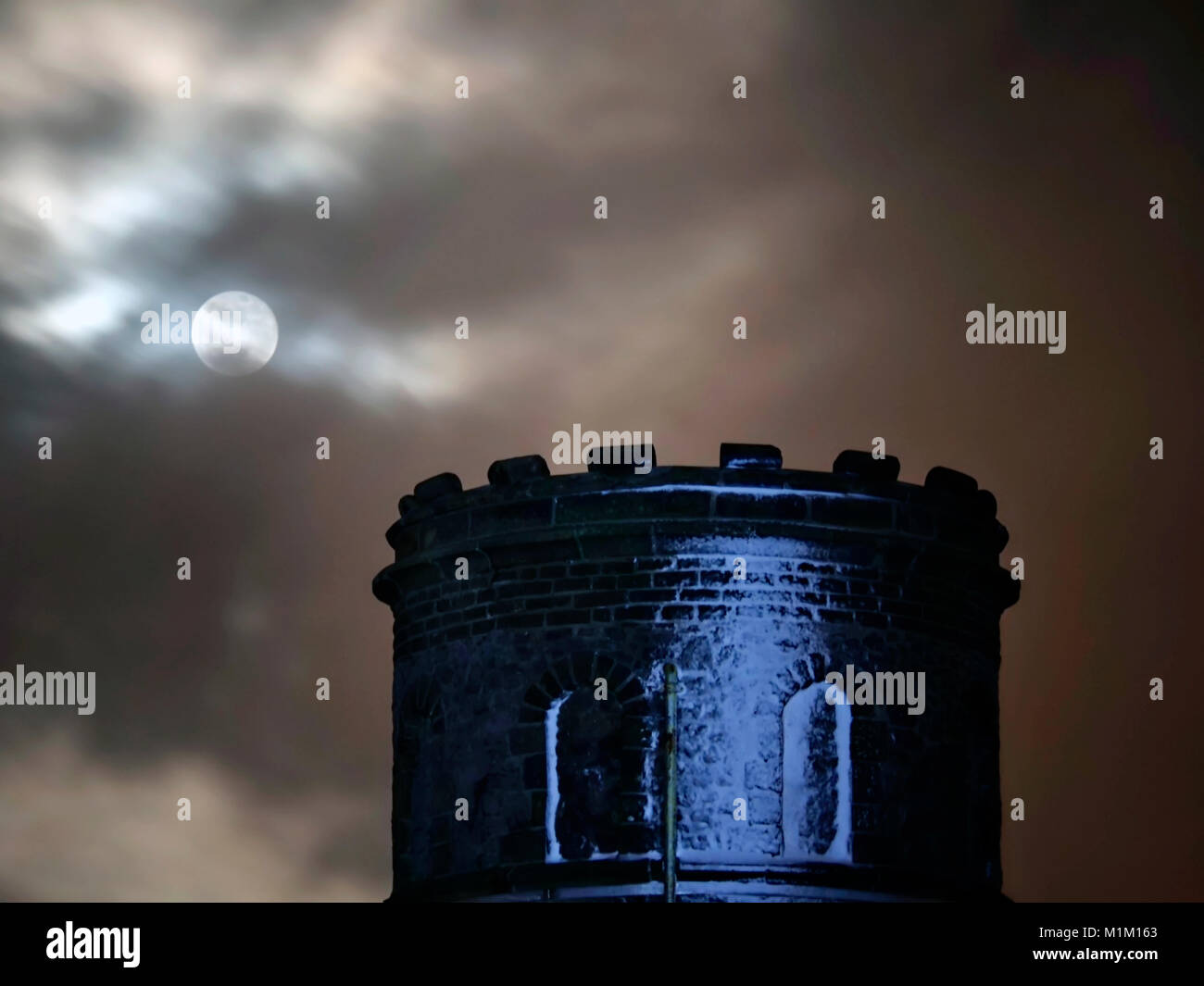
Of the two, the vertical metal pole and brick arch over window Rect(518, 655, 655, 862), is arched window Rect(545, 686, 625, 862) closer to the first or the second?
brick arch over window Rect(518, 655, 655, 862)

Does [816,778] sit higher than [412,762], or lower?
lower

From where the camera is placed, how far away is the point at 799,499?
25.8 m

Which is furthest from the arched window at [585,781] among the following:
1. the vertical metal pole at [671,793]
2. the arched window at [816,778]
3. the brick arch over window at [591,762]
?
the arched window at [816,778]

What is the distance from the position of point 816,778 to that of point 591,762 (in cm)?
232

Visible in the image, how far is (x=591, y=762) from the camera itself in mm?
25656

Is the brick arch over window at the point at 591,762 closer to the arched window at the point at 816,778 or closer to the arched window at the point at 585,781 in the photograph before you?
the arched window at the point at 585,781

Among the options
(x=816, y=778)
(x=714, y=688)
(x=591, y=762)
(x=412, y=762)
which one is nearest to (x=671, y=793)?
(x=591, y=762)

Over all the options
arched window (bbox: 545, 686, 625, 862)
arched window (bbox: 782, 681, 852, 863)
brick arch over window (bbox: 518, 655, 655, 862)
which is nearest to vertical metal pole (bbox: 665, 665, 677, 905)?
brick arch over window (bbox: 518, 655, 655, 862)

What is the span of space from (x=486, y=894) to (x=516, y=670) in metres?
2.33

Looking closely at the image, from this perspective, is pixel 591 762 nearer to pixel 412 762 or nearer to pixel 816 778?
pixel 816 778

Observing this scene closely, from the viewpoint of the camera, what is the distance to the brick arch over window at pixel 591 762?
2544cm
